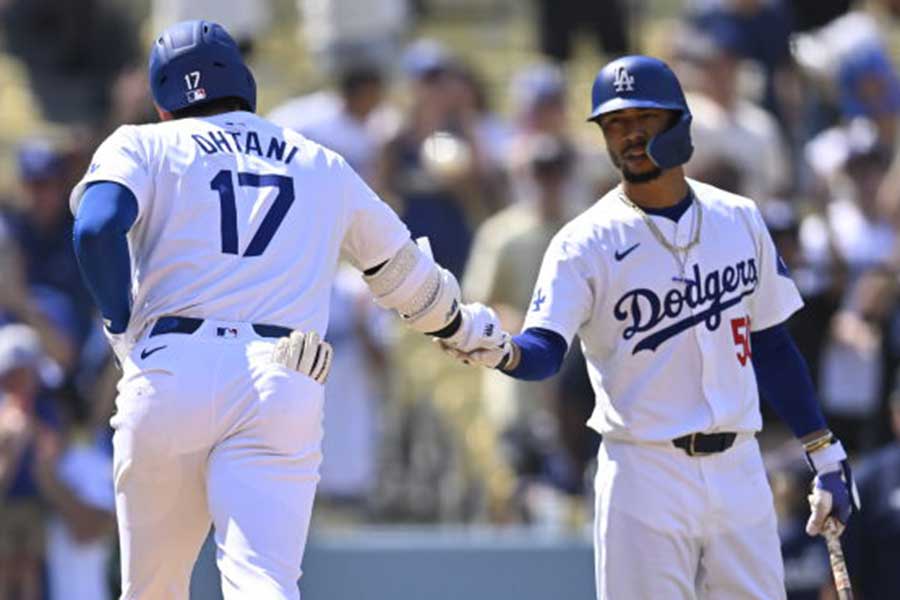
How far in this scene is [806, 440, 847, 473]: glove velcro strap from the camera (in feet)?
22.2

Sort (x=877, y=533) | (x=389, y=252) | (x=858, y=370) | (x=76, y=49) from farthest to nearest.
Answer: (x=76, y=49) < (x=858, y=370) < (x=877, y=533) < (x=389, y=252)

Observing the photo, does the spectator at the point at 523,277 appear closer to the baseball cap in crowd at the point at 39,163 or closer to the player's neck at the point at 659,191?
the baseball cap in crowd at the point at 39,163

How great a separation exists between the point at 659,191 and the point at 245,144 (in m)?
1.34

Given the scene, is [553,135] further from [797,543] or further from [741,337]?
[741,337]

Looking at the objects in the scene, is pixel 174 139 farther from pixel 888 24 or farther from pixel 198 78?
pixel 888 24

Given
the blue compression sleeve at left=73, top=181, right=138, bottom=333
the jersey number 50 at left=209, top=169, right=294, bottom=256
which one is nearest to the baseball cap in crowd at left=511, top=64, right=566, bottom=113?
the jersey number 50 at left=209, top=169, right=294, bottom=256

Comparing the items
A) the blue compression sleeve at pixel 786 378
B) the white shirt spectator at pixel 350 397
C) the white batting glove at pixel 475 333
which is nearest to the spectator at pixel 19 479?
the white shirt spectator at pixel 350 397

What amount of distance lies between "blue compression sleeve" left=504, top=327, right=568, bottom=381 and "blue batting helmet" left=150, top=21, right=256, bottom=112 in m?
1.15

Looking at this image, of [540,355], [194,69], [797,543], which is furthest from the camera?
[797,543]

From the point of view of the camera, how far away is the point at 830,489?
6715 mm

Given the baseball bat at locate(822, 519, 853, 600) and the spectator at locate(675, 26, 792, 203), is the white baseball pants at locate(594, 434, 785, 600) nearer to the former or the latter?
the baseball bat at locate(822, 519, 853, 600)

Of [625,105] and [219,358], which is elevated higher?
[625,105]

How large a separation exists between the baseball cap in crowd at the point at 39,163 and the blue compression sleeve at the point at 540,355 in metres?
5.37

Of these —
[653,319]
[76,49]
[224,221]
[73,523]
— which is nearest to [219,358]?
[224,221]
